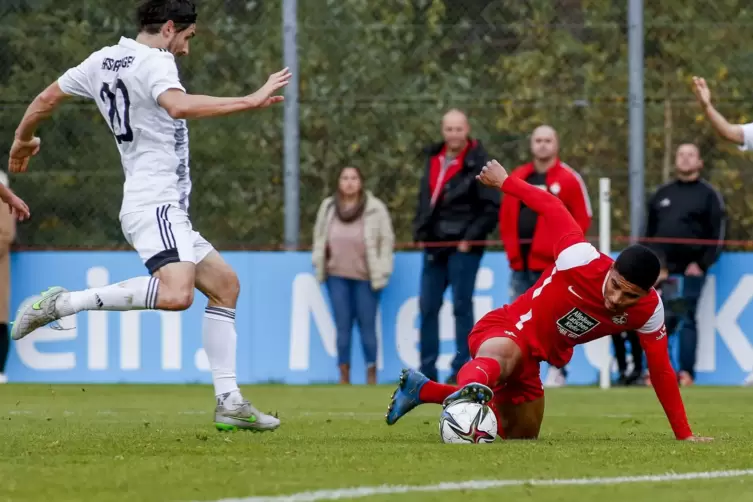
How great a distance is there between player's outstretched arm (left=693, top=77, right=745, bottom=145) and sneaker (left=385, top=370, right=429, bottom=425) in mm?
2736

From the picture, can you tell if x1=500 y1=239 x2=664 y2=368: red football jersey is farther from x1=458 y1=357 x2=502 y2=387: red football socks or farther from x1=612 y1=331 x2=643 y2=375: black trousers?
x1=612 y1=331 x2=643 y2=375: black trousers

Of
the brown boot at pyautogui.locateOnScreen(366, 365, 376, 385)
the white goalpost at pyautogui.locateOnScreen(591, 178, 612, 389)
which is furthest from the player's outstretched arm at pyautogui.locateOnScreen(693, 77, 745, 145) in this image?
the brown boot at pyautogui.locateOnScreen(366, 365, 376, 385)

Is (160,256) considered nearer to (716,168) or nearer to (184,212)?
(184,212)

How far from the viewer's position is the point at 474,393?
707cm

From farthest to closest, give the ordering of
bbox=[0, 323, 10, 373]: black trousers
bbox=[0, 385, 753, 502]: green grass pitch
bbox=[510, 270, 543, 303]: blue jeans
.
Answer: bbox=[0, 323, 10, 373]: black trousers
bbox=[510, 270, 543, 303]: blue jeans
bbox=[0, 385, 753, 502]: green grass pitch

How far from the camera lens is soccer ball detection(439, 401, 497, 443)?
23.3ft

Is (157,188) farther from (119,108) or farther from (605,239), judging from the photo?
(605,239)

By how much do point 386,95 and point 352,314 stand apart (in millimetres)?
2140

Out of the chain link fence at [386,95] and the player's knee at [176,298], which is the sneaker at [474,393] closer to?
the player's knee at [176,298]

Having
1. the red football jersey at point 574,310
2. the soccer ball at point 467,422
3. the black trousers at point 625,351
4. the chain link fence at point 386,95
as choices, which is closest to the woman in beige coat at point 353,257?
the chain link fence at point 386,95

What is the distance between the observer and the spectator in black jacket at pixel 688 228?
1419 cm

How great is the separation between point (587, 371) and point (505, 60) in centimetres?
301

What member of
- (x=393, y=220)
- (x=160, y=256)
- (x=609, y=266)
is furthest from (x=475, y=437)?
(x=393, y=220)

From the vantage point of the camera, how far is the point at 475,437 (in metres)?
7.13
